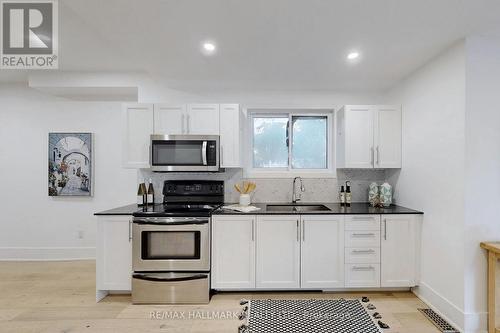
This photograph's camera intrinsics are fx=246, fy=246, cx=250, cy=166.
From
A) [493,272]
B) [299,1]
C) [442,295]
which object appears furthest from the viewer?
[442,295]

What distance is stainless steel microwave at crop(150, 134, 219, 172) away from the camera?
2.92m

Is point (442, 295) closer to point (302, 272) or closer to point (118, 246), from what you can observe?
point (302, 272)

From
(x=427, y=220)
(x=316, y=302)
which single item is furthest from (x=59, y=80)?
(x=427, y=220)

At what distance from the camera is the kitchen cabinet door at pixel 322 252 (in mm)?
2641

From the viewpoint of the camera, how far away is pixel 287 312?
2.33 metres

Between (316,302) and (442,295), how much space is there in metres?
1.16

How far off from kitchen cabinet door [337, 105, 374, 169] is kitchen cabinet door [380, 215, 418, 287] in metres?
0.74

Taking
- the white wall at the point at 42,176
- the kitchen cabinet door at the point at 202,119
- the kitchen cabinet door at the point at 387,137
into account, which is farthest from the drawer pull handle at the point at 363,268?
the white wall at the point at 42,176

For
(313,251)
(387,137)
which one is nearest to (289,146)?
(387,137)

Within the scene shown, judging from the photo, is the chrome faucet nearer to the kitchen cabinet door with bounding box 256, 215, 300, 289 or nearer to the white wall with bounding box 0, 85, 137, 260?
the kitchen cabinet door with bounding box 256, 215, 300, 289

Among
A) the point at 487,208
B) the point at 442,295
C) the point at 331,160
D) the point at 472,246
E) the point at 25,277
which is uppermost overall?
the point at 331,160

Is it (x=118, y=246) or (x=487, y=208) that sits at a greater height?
(x=487, y=208)

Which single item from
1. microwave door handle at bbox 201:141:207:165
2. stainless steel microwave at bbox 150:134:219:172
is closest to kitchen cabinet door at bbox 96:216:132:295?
stainless steel microwave at bbox 150:134:219:172

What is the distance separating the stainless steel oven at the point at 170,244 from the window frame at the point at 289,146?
46.3 inches
